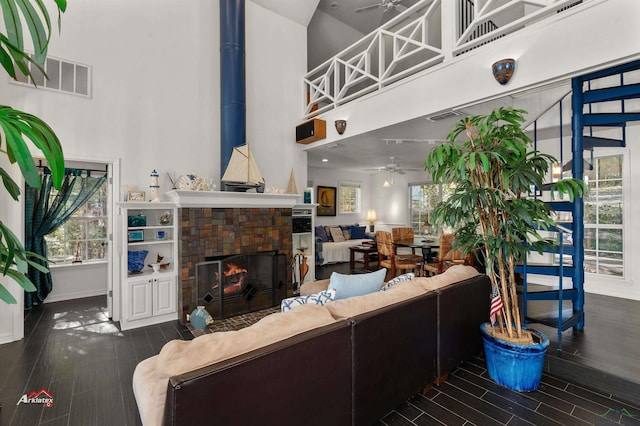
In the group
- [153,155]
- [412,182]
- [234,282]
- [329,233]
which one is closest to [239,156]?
[153,155]

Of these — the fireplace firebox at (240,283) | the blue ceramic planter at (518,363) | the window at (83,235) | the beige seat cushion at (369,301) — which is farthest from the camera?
the window at (83,235)

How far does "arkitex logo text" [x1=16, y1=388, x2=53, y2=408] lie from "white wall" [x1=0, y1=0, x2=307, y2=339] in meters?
1.43

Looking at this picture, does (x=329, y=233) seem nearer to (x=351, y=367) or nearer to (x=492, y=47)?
(x=492, y=47)

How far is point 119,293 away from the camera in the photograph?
12.4 feet

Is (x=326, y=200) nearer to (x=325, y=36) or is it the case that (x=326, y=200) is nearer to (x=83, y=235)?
(x=325, y=36)

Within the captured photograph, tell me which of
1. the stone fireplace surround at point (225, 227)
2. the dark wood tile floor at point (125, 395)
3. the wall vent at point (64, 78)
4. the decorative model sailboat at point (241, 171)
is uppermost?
the wall vent at point (64, 78)

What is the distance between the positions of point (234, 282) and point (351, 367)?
285cm

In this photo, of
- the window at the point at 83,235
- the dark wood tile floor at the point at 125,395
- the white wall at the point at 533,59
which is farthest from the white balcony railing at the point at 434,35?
the window at the point at 83,235

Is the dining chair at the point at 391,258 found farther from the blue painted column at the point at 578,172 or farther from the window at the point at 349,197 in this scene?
the window at the point at 349,197

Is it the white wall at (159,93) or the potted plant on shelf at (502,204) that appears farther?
the white wall at (159,93)

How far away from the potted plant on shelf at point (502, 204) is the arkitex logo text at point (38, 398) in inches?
129

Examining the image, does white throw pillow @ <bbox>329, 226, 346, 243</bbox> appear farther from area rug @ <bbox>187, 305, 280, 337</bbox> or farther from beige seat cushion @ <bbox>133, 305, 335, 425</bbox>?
beige seat cushion @ <bbox>133, 305, 335, 425</bbox>

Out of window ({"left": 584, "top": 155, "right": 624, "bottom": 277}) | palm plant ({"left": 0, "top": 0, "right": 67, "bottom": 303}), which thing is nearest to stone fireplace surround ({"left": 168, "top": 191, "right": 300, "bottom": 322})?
palm plant ({"left": 0, "top": 0, "right": 67, "bottom": 303})

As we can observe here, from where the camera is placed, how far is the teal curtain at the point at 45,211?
436cm
